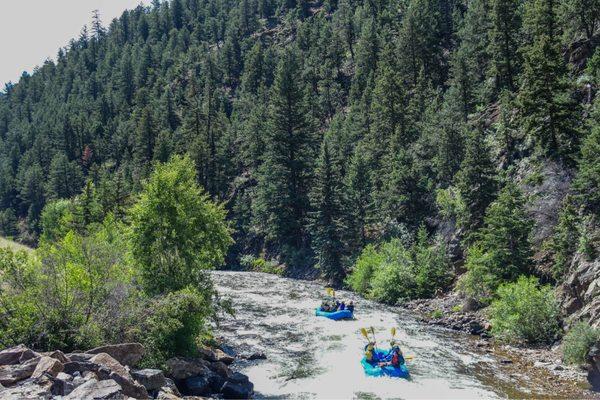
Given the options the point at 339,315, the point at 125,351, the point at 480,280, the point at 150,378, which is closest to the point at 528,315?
the point at 480,280

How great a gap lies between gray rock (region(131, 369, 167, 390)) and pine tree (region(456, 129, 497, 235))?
27.5m

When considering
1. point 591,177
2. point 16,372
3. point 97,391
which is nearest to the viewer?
point 97,391

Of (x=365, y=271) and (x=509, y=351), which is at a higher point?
(x=365, y=271)

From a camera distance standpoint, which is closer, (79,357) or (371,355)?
(79,357)

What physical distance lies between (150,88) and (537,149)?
357 feet

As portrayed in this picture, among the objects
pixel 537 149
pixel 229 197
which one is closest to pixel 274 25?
pixel 229 197

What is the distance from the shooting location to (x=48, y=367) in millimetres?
14297

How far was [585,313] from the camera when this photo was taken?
2302 centimetres

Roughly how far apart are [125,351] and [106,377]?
286 cm

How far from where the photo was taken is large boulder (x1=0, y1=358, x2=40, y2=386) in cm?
1395

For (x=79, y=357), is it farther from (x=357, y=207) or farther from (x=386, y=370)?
(x=357, y=207)

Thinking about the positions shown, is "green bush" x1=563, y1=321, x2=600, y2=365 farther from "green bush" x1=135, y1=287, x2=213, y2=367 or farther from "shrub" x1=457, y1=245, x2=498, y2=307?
"green bush" x1=135, y1=287, x2=213, y2=367

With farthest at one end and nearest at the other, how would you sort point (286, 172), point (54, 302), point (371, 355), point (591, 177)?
point (286, 172)
point (591, 177)
point (371, 355)
point (54, 302)

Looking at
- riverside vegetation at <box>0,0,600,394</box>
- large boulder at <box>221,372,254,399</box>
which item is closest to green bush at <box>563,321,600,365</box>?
riverside vegetation at <box>0,0,600,394</box>
